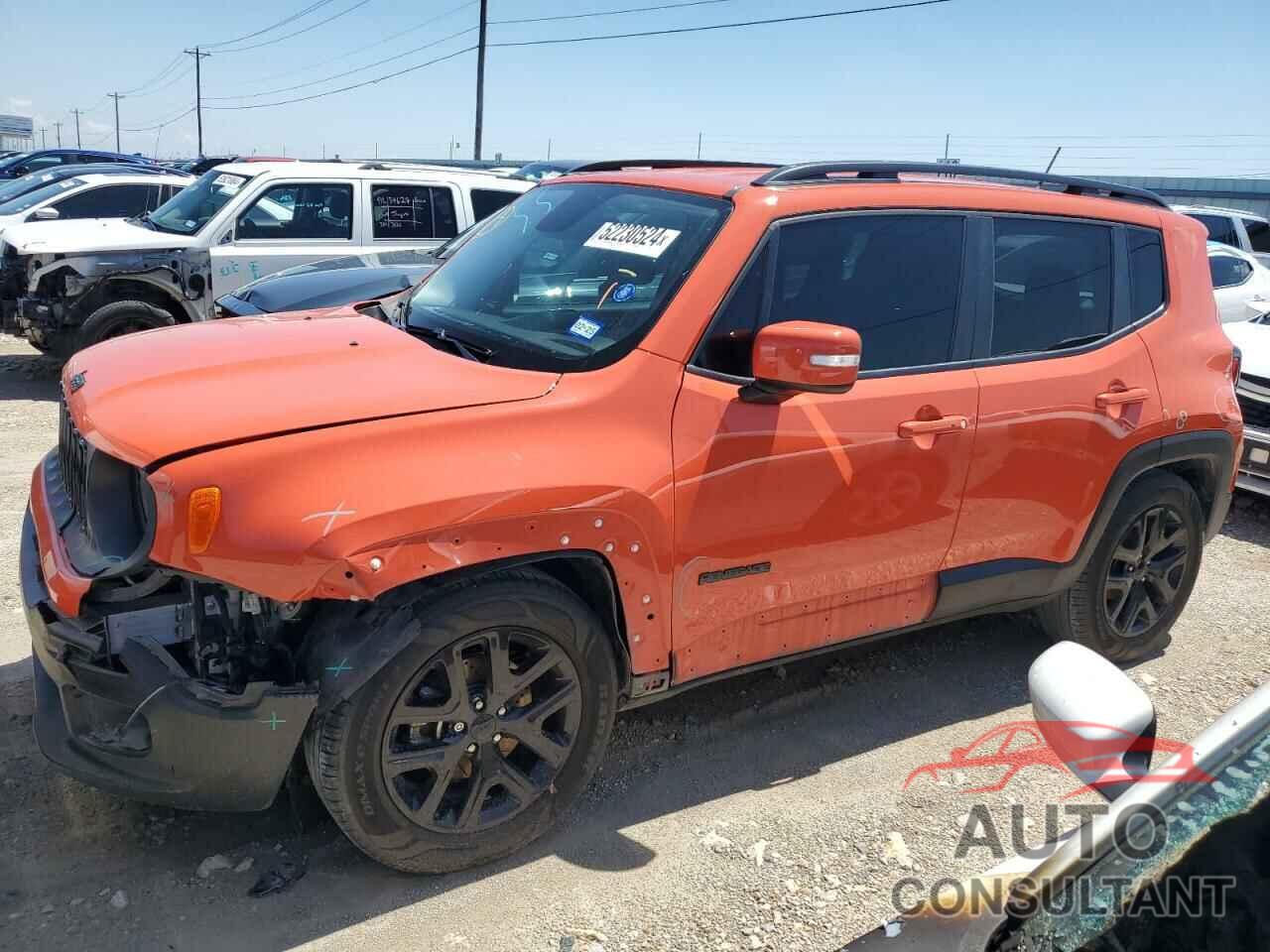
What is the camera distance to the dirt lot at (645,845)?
9.30ft

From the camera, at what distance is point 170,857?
10.0 ft

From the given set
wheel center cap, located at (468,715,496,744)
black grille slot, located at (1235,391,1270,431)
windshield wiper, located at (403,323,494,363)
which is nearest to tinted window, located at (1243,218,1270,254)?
black grille slot, located at (1235,391,1270,431)

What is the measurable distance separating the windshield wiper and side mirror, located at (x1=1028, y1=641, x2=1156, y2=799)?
1.97 meters

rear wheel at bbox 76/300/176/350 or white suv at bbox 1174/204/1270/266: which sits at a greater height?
white suv at bbox 1174/204/1270/266

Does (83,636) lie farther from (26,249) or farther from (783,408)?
(26,249)

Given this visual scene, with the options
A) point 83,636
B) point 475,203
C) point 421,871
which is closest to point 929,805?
point 421,871

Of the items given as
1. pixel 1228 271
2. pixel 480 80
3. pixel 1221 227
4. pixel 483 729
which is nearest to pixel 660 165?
pixel 483 729

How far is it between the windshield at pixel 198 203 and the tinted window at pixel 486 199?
192 cm

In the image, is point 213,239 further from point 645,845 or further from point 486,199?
point 645,845

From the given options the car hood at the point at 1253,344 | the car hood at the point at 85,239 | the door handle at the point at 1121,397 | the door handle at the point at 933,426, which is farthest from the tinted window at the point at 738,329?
the car hood at the point at 85,239

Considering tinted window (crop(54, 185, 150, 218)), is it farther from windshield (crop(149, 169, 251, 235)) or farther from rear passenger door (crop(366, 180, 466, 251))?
rear passenger door (crop(366, 180, 466, 251))

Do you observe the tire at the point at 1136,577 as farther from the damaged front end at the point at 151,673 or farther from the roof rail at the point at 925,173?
the damaged front end at the point at 151,673

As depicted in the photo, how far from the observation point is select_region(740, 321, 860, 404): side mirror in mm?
2914

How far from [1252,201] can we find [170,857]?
93.9 ft
